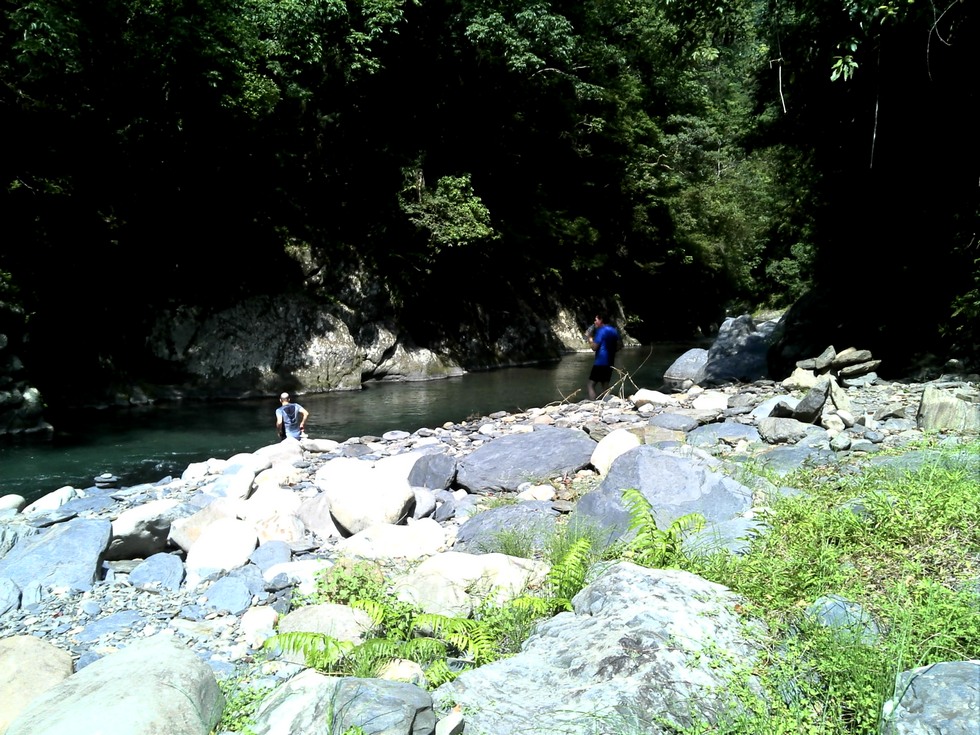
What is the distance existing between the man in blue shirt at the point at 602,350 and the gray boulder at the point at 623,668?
31.4 feet

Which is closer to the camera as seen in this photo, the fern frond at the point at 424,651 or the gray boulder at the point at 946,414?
the fern frond at the point at 424,651

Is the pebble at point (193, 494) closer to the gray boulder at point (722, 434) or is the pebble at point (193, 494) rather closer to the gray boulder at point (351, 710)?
the gray boulder at point (722, 434)

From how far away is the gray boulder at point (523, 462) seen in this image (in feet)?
25.6

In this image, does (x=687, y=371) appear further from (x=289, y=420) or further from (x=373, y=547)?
(x=373, y=547)

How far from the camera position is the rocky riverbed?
347 cm

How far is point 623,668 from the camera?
3.29 metres

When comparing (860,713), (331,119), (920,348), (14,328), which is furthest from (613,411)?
(331,119)

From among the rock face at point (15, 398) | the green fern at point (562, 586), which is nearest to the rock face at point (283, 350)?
the rock face at point (15, 398)

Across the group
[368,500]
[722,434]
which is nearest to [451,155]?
[722,434]

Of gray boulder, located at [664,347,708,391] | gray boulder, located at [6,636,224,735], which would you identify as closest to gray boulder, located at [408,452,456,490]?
gray boulder, located at [6,636,224,735]

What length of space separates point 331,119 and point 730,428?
18205 mm

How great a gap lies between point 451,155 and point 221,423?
13221mm

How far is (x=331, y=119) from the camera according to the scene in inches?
913

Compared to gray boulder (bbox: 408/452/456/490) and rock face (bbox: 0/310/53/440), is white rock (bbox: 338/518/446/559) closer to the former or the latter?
gray boulder (bbox: 408/452/456/490)
